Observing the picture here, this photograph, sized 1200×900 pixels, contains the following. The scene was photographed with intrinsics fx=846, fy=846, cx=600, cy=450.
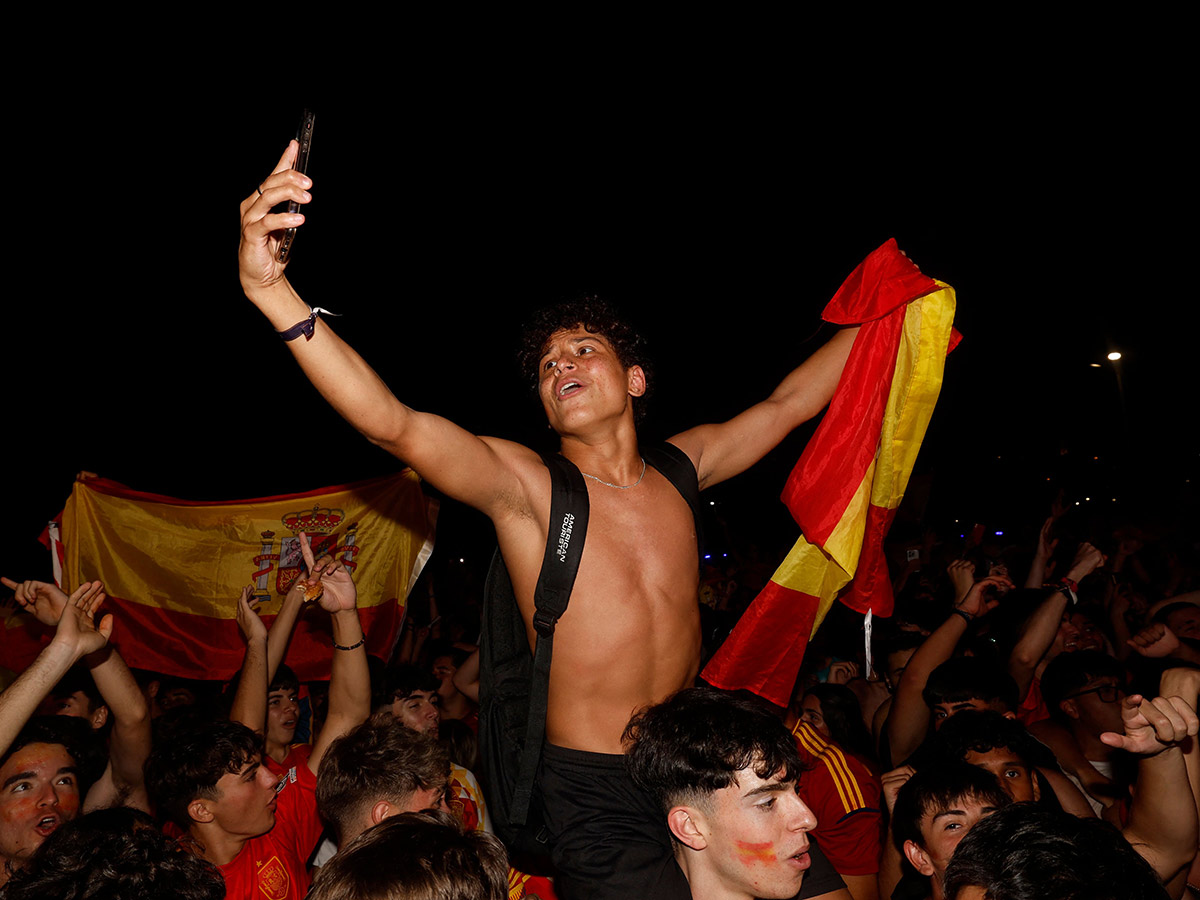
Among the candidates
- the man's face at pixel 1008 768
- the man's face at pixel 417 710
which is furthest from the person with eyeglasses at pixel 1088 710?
the man's face at pixel 417 710

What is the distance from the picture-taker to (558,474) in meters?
3.02

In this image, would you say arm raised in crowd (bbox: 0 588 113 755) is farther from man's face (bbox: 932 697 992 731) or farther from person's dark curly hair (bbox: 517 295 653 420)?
man's face (bbox: 932 697 992 731)

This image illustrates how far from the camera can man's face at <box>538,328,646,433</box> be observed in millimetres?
3295

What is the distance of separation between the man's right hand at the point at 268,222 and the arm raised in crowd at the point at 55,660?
1.77 metres

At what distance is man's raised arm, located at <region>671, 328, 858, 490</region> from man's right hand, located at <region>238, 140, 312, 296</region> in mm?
1727

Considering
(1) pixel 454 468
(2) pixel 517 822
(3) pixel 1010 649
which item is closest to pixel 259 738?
(2) pixel 517 822

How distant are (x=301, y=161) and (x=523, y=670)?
6.05 ft

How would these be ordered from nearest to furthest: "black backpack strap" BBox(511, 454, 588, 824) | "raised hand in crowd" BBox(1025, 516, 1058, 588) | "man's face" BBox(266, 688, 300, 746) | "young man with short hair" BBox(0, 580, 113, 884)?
1. "black backpack strap" BBox(511, 454, 588, 824)
2. "young man with short hair" BBox(0, 580, 113, 884)
3. "man's face" BBox(266, 688, 300, 746)
4. "raised hand in crowd" BBox(1025, 516, 1058, 588)

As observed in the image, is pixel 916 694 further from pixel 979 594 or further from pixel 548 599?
pixel 548 599

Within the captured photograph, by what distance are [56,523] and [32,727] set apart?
3.23 metres

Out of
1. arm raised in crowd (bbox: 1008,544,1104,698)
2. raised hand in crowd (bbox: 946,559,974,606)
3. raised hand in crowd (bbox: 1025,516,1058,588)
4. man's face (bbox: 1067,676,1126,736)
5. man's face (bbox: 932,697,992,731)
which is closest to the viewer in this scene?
man's face (bbox: 932,697,992,731)

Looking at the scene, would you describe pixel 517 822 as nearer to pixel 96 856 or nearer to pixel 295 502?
pixel 96 856

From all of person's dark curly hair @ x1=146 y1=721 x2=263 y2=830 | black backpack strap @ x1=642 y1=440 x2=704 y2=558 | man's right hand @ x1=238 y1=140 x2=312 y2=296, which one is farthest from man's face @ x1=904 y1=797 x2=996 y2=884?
man's right hand @ x1=238 y1=140 x2=312 y2=296

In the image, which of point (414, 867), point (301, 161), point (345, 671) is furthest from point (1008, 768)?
point (301, 161)
